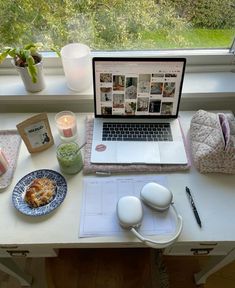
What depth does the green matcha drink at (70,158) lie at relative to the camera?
→ 2.57 feet

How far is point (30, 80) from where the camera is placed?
986mm

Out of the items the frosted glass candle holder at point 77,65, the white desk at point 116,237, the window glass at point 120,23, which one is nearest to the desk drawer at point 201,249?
the white desk at point 116,237

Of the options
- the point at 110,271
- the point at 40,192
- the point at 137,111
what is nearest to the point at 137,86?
the point at 137,111

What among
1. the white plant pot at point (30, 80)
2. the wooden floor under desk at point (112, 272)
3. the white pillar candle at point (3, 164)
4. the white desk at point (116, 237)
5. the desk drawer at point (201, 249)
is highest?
the white plant pot at point (30, 80)

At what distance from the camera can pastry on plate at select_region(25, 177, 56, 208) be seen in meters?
0.74

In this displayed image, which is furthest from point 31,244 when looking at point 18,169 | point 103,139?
point 103,139

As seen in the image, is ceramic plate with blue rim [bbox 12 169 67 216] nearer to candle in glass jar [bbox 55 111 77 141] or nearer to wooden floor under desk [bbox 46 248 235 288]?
candle in glass jar [bbox 55 111 77 141]

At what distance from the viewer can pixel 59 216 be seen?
722 mm

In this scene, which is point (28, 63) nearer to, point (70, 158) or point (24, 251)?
point (70, 158)

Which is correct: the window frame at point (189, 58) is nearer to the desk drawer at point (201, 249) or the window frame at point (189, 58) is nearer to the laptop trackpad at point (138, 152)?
the laptop trackpad at point (138, 152)

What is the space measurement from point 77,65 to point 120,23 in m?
0.26

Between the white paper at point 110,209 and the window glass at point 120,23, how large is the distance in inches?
24.2

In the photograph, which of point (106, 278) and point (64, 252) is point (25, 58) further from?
point (106, 278)

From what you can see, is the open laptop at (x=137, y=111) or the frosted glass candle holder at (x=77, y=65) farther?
the frosted glass candle holder at (x=77, y=65)
